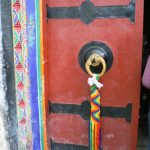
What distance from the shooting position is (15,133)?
195 centimetres

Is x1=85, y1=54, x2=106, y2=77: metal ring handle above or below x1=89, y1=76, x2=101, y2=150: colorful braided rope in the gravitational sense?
above

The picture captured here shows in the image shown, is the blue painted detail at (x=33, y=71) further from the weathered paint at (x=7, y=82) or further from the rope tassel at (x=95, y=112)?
the rope tassel at (x=95, y=112)

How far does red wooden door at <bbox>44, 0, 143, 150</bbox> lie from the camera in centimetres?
171

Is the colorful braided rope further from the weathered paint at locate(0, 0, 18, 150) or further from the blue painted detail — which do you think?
the weathered paint at locate(0, 0, 18, 150)

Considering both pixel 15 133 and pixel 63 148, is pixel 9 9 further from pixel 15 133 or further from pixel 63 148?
pixel 63 148

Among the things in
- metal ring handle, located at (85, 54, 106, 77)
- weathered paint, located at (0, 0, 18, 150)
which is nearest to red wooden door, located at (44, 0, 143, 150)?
metal ring handle, located at (85, 54, 106, 77)

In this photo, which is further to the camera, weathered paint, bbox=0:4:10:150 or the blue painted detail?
weathered paint, bbox=0:4:10:150

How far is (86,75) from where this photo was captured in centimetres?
181

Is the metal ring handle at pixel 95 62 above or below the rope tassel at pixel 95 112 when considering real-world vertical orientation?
above

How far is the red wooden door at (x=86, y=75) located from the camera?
171 cm

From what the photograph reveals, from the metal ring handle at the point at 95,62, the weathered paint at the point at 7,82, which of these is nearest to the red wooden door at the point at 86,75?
the metal ring handle at the point at 95,62

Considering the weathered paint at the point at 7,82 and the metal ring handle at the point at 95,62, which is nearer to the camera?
the metal ring handle at the point at 95,62

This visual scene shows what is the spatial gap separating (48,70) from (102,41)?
13.9 inches

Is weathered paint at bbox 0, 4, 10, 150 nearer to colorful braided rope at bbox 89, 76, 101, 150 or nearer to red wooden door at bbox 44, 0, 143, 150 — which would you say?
red wooden door at bbox 44, 0, 143, 150
